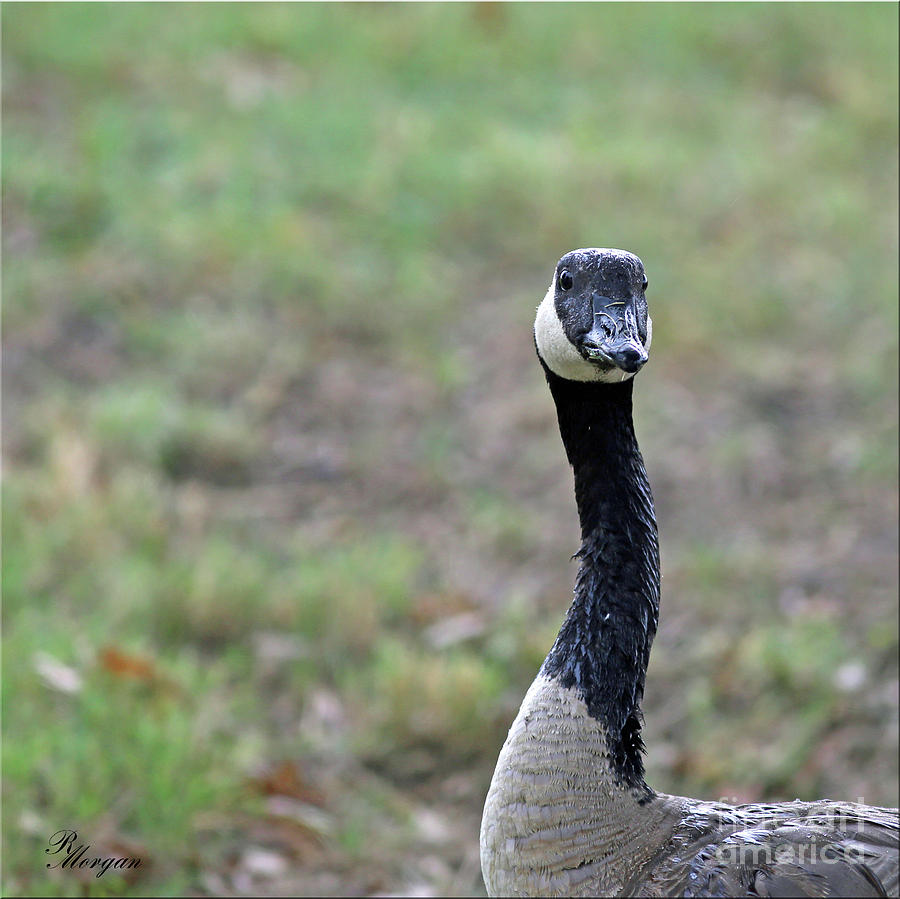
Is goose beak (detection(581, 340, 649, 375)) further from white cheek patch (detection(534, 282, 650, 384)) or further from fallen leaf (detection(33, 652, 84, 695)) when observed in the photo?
fallen leaf (detection(33, 652, 84, 695))

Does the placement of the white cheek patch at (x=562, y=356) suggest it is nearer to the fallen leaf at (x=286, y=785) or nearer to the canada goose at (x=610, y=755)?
the canada goose at (x=610, y=755)

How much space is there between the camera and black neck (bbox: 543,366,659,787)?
259cm

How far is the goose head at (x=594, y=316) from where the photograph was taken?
2.50 metres

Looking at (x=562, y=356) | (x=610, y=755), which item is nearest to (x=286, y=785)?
(x=610, y=755)

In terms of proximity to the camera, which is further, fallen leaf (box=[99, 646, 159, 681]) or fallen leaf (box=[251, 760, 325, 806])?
fallen leaf (box=[99, 646, 159, 681])

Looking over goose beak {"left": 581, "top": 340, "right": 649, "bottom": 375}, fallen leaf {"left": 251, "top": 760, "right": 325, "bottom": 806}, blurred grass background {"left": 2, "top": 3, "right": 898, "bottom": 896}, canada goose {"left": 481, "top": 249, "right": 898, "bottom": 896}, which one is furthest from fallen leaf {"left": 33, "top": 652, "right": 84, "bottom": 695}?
goose beak {"left": 581, "top": 340, "right": 649, "bottom": 375}

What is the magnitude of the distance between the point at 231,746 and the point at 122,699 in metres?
0.42

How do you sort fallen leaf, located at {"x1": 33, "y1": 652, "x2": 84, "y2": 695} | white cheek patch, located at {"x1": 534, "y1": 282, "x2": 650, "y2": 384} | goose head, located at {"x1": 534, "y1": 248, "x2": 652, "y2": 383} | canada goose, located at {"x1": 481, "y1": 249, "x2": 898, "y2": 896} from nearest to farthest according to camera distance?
canada goose, located at {"x1": 481, "y1": 249, "x2": 898, "y2": 896}
goose head, located at {"x1": 534, "y1": 248, "x2": 652, "y2": 383}
white cheek patch, located at {"x1": 534, "y1": 282, "x2": 650, "y2": 384}
fallen leaf, located at {"x1": 33, "y1": 652, "x2": 84, "y2": 695}

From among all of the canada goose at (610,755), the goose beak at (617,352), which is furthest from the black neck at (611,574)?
the goose beak at (617,352)

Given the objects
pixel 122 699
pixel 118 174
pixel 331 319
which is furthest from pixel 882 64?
pixel 122 699

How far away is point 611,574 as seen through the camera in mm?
2693

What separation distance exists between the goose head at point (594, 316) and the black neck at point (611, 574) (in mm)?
88

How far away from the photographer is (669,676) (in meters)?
4.57

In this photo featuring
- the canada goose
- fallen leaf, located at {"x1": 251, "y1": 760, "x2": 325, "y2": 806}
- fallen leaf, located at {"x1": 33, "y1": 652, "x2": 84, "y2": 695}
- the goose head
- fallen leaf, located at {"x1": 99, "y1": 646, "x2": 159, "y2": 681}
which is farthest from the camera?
fallen leaf, located at {"x1": 99, "y1": 646, "x2": 159, "y2": 681}
